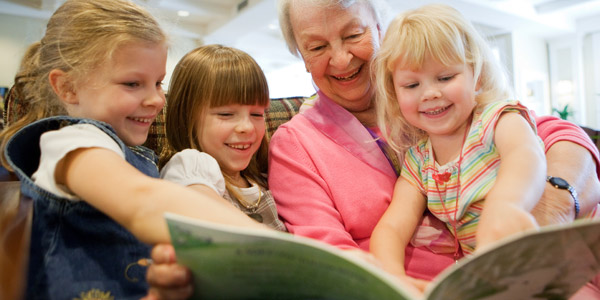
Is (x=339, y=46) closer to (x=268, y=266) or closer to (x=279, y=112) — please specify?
(x=279, y=112)

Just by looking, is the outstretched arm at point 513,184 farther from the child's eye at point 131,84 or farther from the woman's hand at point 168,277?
the child's eye at point 131,84

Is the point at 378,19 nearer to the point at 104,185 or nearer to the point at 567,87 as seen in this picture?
the point at 104,185

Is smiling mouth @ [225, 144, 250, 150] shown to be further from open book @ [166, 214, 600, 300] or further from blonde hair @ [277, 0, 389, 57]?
open book @ [166, 214, 600, 300]

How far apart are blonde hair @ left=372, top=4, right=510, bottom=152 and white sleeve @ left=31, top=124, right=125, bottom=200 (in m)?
0.71

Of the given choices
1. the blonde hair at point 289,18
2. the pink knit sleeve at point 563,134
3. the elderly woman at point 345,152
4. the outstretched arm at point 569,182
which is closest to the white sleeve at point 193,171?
the elderly woman at point 345,152

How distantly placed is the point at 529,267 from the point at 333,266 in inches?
10.5

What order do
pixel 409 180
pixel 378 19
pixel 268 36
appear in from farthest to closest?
pixel 268 36, pixel 378 19, pixel 409 180

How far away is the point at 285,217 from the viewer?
3.83 ft

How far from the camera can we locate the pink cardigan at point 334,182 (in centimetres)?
108

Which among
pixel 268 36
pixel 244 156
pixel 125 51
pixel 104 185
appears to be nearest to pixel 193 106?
pixel 244 156

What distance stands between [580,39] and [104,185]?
439 inches

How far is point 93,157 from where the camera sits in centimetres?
67

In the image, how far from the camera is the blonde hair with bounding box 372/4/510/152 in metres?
1.04

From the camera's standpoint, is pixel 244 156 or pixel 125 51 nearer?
pixel 125 51
